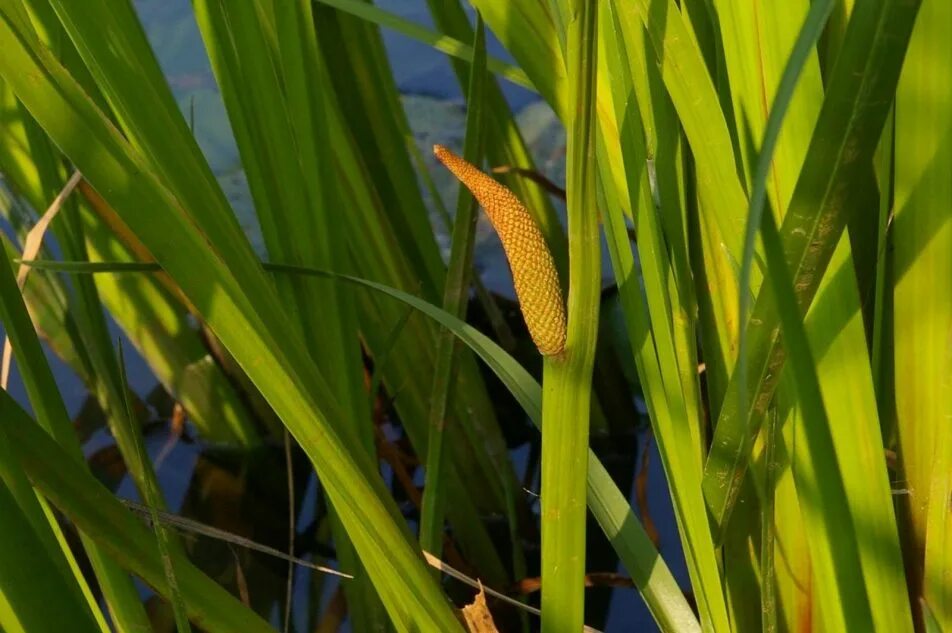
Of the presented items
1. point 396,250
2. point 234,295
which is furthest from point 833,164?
point 396,250

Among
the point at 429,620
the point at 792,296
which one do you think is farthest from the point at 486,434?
the point at 792,296

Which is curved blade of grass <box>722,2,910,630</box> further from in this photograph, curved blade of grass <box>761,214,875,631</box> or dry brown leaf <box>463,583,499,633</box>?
dry brown leaf <box>463,583,499,633</box>

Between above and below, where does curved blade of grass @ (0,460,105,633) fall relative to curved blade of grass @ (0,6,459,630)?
below

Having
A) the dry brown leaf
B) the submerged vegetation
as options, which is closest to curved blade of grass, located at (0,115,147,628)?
the submerged vegetation

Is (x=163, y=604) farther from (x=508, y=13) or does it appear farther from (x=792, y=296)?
(x=792, y=296)

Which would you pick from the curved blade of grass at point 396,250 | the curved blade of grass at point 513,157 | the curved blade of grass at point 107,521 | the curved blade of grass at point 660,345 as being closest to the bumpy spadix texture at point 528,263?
the curved blade of grass at point 660,345

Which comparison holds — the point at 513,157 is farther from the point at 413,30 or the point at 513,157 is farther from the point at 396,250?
the point at 413,30
